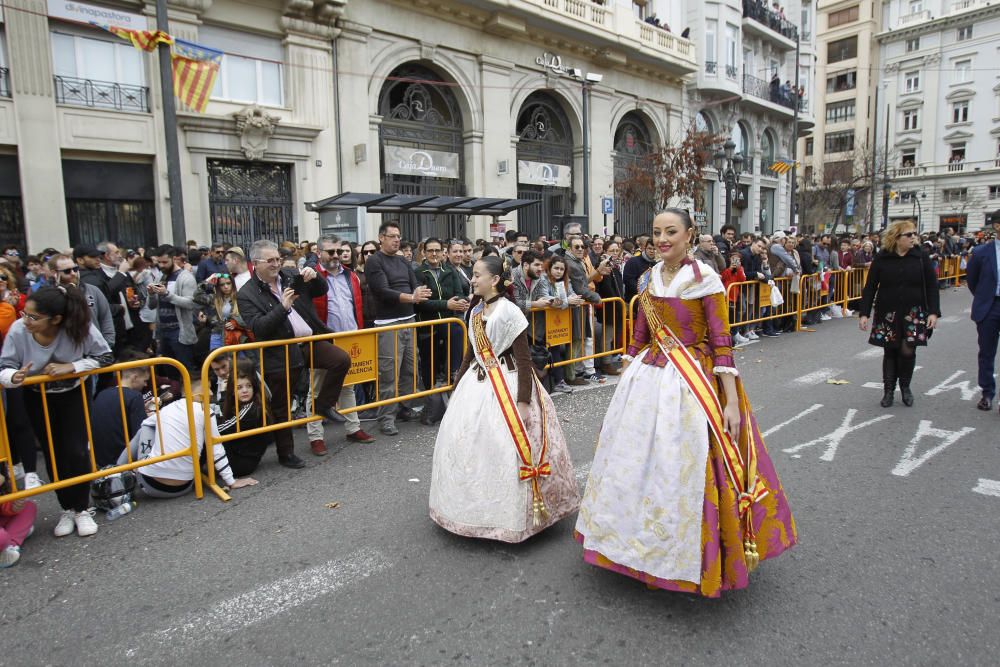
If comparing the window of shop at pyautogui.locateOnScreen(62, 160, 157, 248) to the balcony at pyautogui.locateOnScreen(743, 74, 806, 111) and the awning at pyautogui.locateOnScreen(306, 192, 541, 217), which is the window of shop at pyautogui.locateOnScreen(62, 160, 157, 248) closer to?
the awning at pyautogui.locateOnScreen(306, 192, 541, 217)

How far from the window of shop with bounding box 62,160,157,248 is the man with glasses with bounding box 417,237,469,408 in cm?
955

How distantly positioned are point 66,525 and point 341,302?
9.66 ft

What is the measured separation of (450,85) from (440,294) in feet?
47.2

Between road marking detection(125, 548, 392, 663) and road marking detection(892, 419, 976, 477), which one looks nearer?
road marking detection(125, 548, 392, 663)

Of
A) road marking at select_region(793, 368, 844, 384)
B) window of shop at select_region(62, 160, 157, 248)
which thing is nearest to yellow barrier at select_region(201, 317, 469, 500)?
road marking at select_region(793, 368, 844, 384)

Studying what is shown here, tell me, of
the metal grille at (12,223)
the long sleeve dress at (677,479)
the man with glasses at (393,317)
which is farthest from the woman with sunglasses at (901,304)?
the metal grille at (12,223)

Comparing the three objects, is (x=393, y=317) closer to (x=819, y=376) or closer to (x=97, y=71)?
(x=819, y=376)

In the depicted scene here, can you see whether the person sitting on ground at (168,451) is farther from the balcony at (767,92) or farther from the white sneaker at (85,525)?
the balcony at (767,92)

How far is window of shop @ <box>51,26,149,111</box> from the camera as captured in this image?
43.0 ft

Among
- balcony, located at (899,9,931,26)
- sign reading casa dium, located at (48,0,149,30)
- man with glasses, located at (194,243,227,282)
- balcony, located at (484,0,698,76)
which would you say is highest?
balcony, located at (899,9,931,26)

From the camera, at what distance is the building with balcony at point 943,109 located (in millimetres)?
53469

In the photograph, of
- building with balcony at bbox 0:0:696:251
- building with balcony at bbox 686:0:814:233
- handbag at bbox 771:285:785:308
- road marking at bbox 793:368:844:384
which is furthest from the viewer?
building with balcony at bbox 686:0:814:233

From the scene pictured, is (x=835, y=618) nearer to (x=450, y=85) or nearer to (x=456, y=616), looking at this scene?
(x=456, y=616)

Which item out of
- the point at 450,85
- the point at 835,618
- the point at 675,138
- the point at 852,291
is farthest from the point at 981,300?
the point at 675,138
